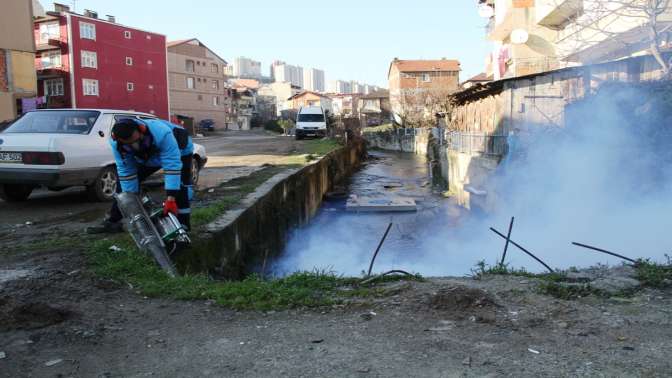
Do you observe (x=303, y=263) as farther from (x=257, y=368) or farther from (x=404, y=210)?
(x=257, y=368)

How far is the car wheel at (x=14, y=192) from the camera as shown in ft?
28.5

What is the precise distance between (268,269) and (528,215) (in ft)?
24.6

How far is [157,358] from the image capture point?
326 cm

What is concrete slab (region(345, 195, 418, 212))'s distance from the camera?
17.7m

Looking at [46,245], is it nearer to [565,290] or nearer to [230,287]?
[230,287]

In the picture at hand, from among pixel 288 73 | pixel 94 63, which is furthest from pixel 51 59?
pixel 288 73

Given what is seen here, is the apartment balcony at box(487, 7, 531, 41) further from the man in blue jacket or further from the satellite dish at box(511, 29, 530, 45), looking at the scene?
the man in blue jacket

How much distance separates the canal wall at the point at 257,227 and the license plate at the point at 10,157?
Result: 10.5 feet

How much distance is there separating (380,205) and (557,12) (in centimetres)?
1432

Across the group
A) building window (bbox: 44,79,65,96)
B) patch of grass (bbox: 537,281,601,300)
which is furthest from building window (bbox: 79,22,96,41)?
patch of grass (bbox: 537,281,601,300)

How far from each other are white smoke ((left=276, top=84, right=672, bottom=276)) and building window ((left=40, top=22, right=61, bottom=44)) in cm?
3962

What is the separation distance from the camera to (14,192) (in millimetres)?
8812

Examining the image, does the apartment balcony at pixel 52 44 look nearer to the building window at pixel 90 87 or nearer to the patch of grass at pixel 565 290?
the building window at pixel 90 87

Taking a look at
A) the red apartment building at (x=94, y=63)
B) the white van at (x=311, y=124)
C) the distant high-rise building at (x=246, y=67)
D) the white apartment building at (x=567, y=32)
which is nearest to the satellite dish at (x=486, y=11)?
the white apartment building at (x=567, y=32)
